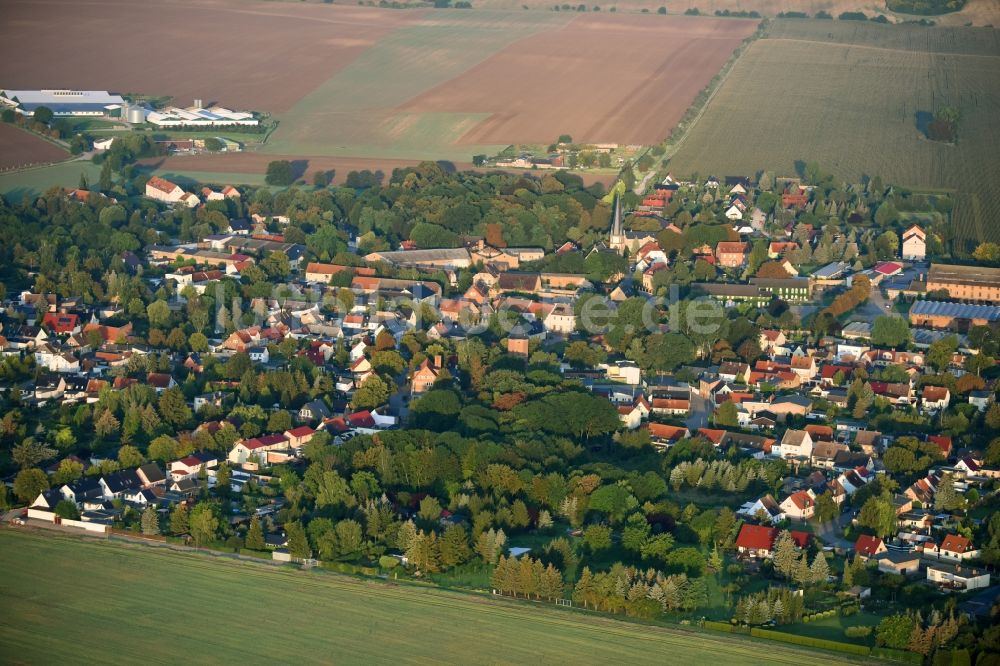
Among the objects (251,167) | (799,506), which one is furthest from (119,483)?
(251,167)

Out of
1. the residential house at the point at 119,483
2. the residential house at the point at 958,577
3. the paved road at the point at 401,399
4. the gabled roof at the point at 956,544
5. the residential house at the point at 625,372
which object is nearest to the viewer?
the residential house at the point at 958,577

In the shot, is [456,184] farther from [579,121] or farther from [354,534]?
[354,534]

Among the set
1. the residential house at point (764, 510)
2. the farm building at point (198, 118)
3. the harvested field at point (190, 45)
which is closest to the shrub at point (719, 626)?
the residential house at point (764, 510)

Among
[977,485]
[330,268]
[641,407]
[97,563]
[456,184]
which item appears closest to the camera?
[97,563]

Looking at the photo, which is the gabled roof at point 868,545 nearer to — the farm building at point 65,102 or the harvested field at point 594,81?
the harvested field at point 594,81

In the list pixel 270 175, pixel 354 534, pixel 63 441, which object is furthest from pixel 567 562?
pixel 270 175

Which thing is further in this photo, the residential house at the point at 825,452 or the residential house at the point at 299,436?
the residential house at the point at 299,436
